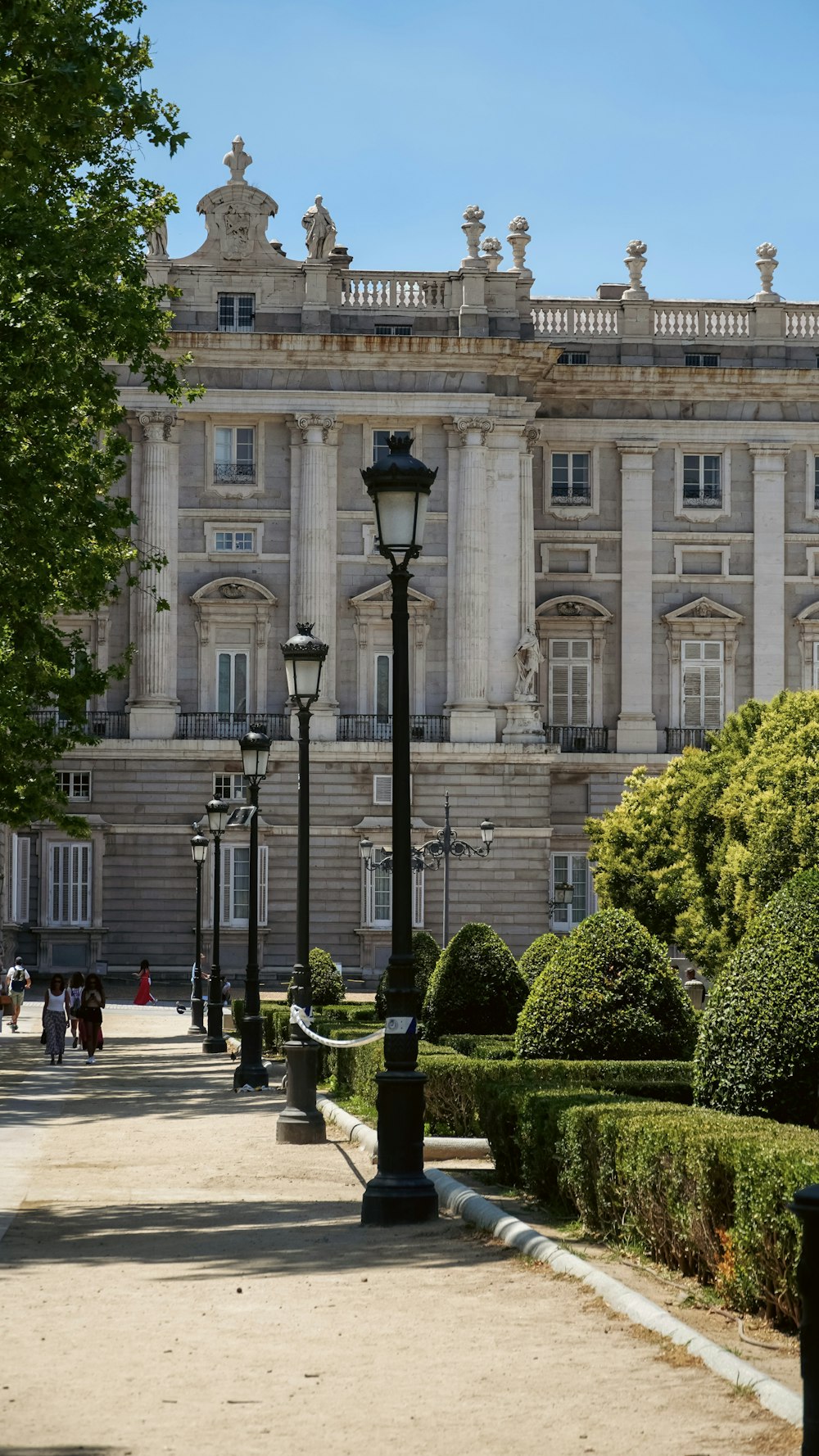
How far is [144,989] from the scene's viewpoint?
173 feet

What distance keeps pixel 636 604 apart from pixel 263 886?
13587 millimetres

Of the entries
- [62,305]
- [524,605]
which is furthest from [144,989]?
[62,305]

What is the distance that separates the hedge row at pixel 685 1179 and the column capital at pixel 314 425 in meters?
46.2

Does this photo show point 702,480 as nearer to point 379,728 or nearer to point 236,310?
point 379,728

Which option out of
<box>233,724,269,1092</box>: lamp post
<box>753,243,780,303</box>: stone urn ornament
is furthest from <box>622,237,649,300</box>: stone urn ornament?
<box>233,724,269,1092</box>: lamp post

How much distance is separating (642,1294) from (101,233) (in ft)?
48.9

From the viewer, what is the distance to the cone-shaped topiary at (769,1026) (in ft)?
39.3

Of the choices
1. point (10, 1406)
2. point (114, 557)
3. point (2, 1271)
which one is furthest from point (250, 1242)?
point (114, 557)

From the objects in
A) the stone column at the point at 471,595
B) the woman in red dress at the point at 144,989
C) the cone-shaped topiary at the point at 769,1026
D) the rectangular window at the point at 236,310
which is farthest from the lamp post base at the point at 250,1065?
the rectangular window at the point at 236,310

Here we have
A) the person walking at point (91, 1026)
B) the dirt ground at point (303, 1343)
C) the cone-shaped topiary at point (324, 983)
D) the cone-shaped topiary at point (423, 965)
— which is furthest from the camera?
the cone-shaped topiary at point (324, 983)

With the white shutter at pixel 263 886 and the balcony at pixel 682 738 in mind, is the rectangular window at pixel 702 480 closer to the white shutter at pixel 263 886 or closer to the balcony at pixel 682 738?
the balcony at pixel 682 738

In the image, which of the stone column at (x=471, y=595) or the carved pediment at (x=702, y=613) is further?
the carved pediment at (x=702, y=613)

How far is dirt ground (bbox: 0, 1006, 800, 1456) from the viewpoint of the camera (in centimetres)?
728

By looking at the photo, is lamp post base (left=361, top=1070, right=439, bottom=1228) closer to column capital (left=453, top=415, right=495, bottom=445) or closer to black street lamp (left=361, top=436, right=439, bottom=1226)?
black street lamp (left=361, top=436, right=439, bottom=1226)
